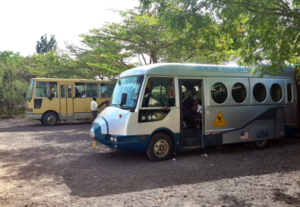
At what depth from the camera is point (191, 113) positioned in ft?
28.2

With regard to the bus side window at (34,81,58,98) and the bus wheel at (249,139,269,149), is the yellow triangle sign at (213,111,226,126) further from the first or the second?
the bus side window at (34,81,58,98)

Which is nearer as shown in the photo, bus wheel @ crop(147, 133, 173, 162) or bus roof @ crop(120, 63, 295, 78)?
bus wheel @ crop(147, 133, 173, 162)

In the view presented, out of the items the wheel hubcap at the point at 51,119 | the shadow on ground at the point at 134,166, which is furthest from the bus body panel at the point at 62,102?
the shadow on ground at the point at 134,166

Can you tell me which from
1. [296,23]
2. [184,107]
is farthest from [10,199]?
[296,23]

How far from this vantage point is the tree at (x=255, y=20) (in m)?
6.46

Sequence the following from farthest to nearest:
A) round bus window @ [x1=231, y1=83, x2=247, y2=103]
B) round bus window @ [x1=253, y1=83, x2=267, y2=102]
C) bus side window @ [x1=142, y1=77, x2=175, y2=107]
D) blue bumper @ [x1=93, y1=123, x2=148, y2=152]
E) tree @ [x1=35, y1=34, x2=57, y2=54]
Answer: tree @ [x1=35, y1=34, x2=57, y2=54] → round bus window @ [x1=253, y1=83, x2=267, y2=102] → round bus window @ [x1=231, y1=83, x2=247, y2=103] → bus side window @ [x1=142, y1=77, x2=175, y2=107] → blue bumper @ [x1=93, y1=123, x2=148, y2=152]

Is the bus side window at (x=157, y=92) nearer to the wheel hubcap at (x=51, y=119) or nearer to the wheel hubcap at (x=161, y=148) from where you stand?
the wheel hubcap at (x=161, y=148)

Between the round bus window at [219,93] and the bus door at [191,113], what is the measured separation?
0.39m

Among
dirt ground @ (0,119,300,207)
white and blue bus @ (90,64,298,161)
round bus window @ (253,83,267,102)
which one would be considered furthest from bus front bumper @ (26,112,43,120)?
round bus window @ (253,83,267,102)

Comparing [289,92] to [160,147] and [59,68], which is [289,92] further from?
[59,68]

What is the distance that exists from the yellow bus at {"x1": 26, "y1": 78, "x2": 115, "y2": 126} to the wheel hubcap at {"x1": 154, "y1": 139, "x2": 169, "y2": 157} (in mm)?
10396

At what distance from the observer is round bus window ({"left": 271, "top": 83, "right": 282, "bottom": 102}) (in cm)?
938

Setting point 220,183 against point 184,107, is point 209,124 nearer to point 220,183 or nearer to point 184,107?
point 184,107

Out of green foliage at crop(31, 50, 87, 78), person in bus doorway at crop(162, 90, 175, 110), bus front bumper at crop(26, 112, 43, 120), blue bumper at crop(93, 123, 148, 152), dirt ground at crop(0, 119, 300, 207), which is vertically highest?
green foliage at crop(31, 50, 87, 78)
